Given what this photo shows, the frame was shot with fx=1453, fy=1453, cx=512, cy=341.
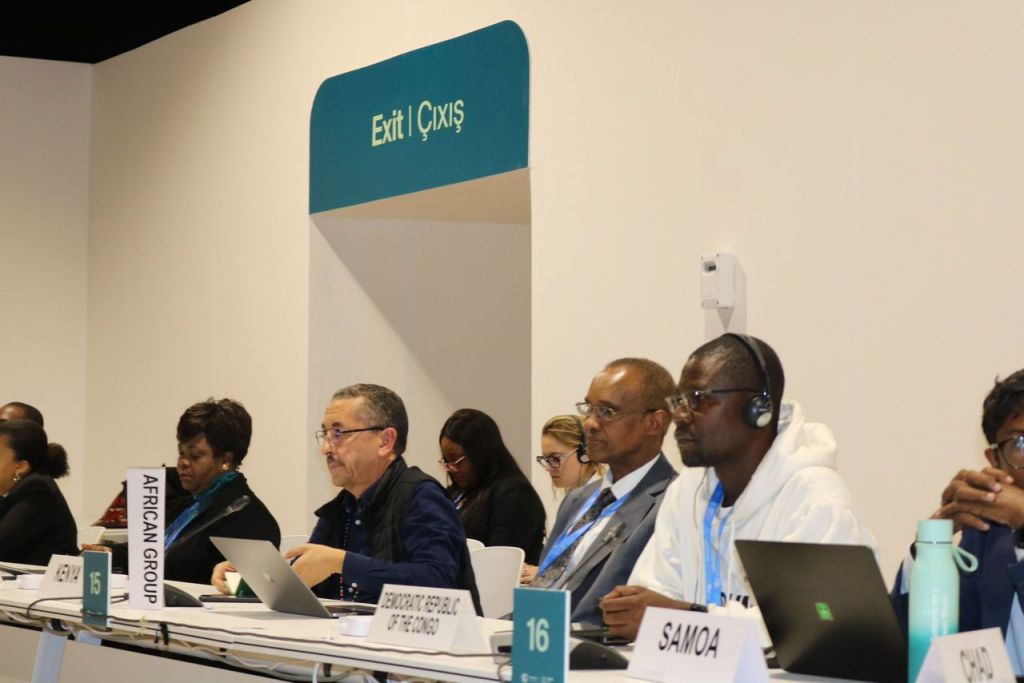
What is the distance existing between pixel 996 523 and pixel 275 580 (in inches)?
61.5

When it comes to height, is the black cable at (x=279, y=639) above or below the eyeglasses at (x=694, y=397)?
below

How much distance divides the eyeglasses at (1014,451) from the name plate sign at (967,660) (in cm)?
57

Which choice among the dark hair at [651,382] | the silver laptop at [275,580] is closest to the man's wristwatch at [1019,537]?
the dark hair at [651,382]

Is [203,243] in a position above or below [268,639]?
above

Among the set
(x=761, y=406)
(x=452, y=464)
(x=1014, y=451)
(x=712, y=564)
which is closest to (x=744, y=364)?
(x=761, y=406)

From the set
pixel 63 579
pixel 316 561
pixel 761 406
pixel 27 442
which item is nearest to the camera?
pixel 761 406

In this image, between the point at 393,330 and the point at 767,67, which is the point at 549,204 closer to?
the point at 767,67

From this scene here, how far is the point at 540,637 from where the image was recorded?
2248 mm

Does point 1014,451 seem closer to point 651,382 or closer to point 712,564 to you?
point 712,564

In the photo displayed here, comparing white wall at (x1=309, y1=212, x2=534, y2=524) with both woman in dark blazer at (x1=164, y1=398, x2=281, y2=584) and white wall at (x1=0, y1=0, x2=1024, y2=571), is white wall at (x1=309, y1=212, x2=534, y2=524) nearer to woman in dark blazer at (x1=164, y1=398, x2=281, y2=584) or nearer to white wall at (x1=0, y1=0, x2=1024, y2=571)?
white wall at (x1=0, y1=0, x2=1024, y2=571)

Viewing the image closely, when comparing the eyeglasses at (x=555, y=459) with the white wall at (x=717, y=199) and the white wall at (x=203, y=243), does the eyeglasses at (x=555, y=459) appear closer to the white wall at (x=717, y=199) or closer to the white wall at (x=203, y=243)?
the white wall at (x=717, y=199)

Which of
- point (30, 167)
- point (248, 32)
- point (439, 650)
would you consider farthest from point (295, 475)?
point (439, 650)

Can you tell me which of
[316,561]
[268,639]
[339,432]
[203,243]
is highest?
[203,243]

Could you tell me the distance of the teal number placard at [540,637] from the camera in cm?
221
